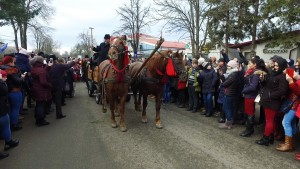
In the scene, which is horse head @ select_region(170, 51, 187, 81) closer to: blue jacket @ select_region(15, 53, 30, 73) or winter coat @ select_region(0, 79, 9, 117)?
winter coat @ select_region(0, 79, 9, 117)

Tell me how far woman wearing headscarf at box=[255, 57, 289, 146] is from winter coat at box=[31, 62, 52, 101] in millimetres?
5305

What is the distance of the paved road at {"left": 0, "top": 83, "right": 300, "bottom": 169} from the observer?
4.41m

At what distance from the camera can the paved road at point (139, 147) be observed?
4.41 m

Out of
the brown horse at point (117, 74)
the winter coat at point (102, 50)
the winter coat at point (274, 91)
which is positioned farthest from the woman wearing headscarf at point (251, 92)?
the winter coat at point (102, 50)

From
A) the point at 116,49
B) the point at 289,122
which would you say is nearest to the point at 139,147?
the point at 116,49

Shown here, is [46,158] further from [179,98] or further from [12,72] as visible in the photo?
[179,98]

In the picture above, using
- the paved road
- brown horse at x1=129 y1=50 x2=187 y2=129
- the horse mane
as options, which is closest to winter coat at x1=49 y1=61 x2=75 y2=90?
the paved road

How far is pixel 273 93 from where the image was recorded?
516 cm

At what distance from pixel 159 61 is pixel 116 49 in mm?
1192

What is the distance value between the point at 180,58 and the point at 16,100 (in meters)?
4.08

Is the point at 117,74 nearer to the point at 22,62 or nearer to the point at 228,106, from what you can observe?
the point at 228,106

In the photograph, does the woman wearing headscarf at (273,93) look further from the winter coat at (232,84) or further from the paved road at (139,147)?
the winter coat at (232,84)

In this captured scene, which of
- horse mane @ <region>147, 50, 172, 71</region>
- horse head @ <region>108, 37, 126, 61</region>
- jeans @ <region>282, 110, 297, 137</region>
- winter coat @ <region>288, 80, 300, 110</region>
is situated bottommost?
jeans @ <region>282, 110, 297, 137</region>

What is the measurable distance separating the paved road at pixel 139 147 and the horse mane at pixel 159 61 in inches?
60.2
